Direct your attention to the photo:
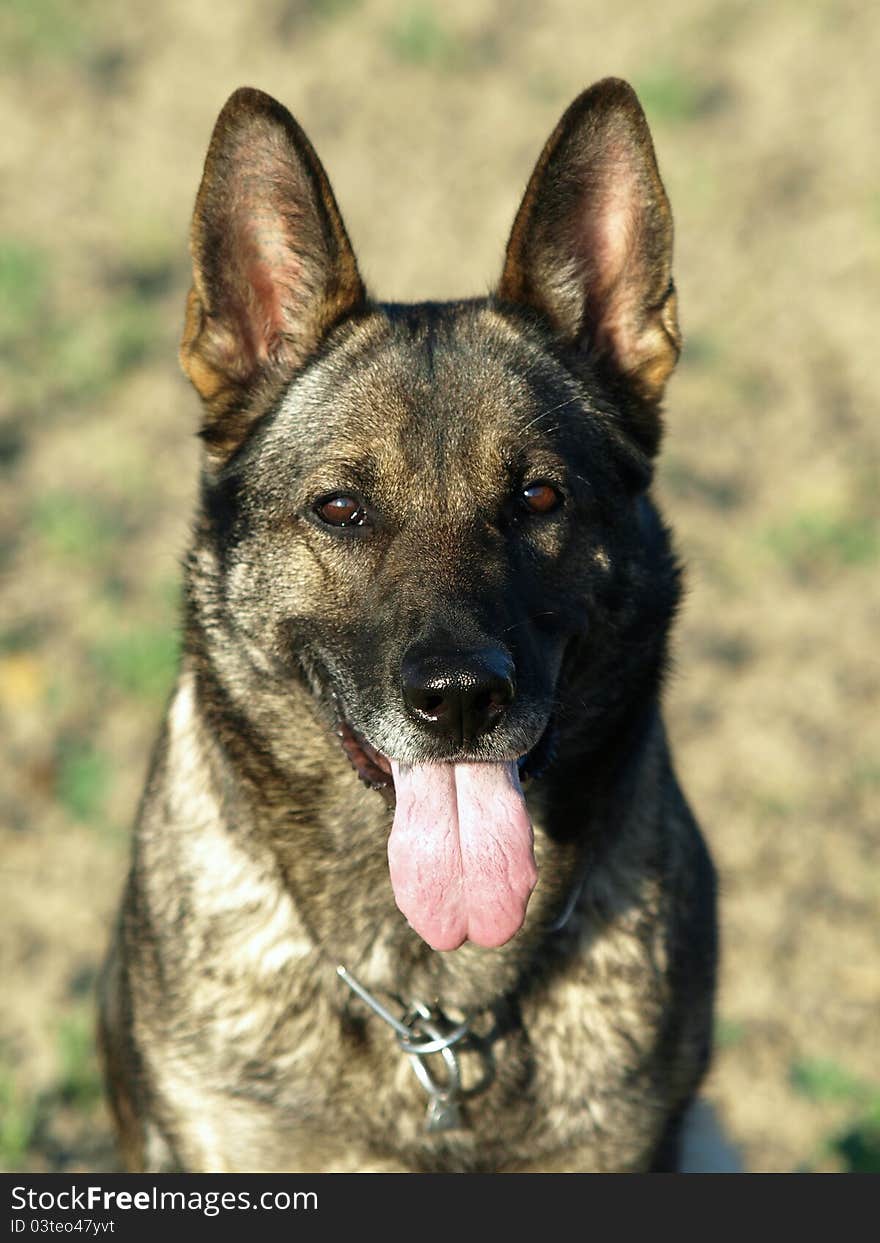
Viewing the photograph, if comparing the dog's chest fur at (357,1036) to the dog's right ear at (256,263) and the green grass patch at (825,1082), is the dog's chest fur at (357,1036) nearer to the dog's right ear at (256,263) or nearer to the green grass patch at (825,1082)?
the dog's right ear at (256,263)

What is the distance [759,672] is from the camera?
630 cm

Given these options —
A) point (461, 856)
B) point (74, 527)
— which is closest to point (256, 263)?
point (461, 856)

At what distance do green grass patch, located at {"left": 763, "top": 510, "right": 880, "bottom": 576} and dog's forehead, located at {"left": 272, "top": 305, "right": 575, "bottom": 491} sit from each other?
375cm

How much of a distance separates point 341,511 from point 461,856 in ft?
2.57

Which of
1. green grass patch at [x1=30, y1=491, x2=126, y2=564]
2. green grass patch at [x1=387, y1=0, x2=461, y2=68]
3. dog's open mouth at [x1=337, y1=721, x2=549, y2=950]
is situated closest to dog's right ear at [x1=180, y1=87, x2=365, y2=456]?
dog's open mouth at [x1=337, y1=721, x2=549, y2=950]

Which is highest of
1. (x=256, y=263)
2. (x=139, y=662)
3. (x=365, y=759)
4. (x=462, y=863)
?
(x=256, y=263)

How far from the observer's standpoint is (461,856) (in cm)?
296

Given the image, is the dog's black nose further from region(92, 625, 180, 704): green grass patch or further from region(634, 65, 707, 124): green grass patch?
region(634, 65, 707, 124): green grass patch

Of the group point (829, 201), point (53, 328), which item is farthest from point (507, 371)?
point (829, 201)

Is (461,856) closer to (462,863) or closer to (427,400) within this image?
(462,863)

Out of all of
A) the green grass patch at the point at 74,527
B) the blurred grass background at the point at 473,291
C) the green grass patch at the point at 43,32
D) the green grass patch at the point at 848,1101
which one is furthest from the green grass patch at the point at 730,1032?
the green grass patch at the point at 43,32

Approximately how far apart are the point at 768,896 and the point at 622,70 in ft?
20.3

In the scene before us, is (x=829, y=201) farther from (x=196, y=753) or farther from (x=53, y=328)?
(x=196, y=753)

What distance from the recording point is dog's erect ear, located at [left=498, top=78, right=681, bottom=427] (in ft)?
10.4
